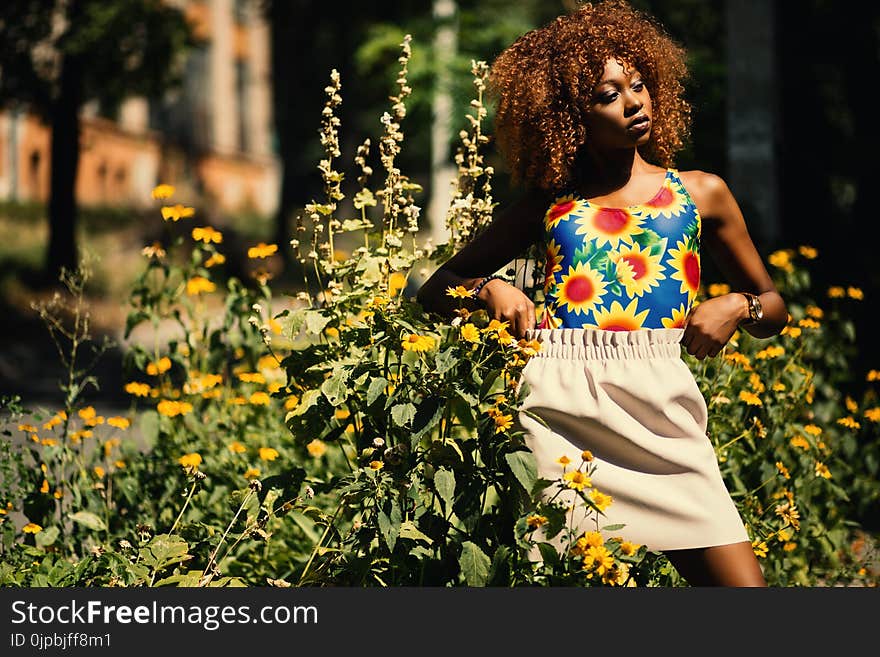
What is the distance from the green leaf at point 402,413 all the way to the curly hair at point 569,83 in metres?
0.61

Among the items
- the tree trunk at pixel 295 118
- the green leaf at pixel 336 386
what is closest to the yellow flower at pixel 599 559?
the green leaf at pixel 336 386

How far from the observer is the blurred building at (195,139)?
26.8 meters

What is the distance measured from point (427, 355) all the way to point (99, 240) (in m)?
20.6

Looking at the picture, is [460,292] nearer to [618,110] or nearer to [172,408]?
[618,110]

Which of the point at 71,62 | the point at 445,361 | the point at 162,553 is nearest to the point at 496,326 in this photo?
the point at 445,361

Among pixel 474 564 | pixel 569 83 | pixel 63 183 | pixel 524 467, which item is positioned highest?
pixel 63 183

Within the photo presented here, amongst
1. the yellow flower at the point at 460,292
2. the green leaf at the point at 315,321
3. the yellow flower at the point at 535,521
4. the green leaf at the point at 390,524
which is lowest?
the green leaf at the point at 390,524

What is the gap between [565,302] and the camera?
8.87 ft

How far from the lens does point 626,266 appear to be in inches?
105

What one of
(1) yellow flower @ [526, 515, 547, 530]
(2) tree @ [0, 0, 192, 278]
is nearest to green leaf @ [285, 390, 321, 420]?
(1) yellow flower @ [526, 515, 547, 530]

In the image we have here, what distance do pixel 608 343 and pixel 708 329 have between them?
8.3 inches

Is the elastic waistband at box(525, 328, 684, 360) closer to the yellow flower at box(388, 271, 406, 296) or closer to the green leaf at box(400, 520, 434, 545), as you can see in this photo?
the green leaf at box(400, 520, 434, 545)

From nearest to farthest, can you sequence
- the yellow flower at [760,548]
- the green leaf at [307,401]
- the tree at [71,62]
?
1. the green leaf at [307,401]
2. the yellow flower at [760,548]
3. the tree at [71,62]

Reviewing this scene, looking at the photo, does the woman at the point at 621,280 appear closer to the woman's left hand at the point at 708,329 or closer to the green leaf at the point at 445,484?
the woman's left hand at the point at 708,329
